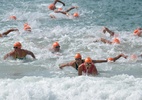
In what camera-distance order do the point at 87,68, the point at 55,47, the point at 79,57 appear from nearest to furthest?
the point at 87,68 < the point at 79,57 < the point at 55,47

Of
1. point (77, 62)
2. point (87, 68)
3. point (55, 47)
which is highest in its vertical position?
point (55, 47)

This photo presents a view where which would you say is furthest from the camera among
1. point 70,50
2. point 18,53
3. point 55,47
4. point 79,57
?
point 70,50

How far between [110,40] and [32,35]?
13.2 ft

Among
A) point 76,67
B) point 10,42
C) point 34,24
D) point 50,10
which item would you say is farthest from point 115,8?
point 76,67

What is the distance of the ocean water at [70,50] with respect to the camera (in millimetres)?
12414

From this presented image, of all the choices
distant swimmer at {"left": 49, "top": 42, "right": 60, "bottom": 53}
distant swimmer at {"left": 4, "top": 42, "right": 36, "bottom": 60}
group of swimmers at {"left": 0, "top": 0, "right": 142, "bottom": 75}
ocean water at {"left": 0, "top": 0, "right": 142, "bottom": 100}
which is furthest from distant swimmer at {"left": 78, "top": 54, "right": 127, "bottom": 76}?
distant swimmer at {"left": 49, "top": 42, "right": 60, "bottom": 53}

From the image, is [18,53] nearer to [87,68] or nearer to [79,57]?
[79,57]

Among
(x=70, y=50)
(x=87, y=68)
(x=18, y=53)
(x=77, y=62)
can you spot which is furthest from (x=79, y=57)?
(x=70, y=50)

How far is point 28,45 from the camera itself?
1858cm

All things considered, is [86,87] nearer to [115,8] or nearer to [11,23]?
[11,23]

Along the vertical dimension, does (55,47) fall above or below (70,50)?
above

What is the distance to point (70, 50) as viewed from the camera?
58.5ft

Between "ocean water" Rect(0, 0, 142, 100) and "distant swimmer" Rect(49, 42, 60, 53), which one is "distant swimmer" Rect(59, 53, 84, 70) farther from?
"distant swimmer" Rect(49, 42, 60, 53)

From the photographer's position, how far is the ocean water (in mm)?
12414
